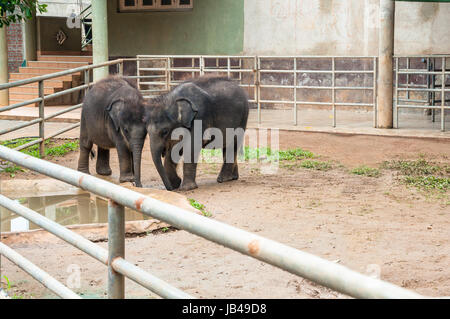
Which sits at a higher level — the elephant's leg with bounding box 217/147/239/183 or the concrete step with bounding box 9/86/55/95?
the concrete step with bounding box 9/86/55/95

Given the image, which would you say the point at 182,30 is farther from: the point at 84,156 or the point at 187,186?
the point at 187,186

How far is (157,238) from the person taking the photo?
22.6 feet

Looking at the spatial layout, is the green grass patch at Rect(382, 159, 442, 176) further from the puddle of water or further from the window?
the window

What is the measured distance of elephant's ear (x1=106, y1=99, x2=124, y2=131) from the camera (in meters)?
9.23

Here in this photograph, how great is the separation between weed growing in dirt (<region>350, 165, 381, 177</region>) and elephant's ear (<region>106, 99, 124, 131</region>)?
3332 millimetres

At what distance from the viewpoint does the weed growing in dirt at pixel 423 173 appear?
933cm

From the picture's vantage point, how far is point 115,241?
262 cm

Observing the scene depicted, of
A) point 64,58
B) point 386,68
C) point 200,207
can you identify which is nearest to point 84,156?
point 200,207

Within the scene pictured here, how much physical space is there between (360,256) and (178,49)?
41.8 feet

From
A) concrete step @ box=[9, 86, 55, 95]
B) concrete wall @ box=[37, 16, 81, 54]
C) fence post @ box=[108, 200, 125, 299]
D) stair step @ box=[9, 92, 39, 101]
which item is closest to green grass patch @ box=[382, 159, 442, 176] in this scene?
fence post @ box=[108, 200, 125, 299]

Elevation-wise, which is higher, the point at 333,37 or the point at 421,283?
the point at 333,37

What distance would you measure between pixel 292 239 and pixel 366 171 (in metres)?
3.84
